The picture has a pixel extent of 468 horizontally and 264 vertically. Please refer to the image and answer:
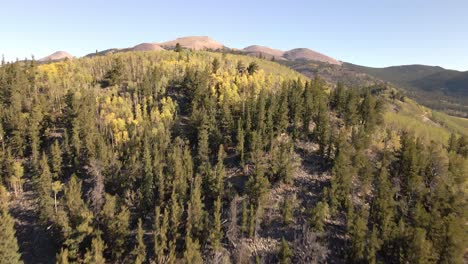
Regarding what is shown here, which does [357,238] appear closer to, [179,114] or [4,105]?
[179,114]

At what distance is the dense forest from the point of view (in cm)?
6519

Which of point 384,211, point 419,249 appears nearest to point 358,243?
point 419,249

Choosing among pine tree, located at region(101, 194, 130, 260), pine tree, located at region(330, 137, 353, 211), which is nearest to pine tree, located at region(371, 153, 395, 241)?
pine tree, located at region(330, 137, 353, 211)

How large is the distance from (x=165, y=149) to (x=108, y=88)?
2401 inches

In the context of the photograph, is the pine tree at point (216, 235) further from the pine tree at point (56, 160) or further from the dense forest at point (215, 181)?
the pine tree at point (56, 160)

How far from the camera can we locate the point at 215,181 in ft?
260

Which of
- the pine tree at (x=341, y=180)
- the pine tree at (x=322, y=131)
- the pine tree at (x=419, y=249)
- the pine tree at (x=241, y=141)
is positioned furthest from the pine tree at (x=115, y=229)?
the pine tree at (x=322, y=131)

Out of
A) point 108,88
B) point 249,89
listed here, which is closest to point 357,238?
point 249,89

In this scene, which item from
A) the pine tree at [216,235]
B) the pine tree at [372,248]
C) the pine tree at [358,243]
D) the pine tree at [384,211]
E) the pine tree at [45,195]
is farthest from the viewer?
the pine tree at [45,195]

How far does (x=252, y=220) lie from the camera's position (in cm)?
7000

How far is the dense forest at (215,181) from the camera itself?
65188 millimetres

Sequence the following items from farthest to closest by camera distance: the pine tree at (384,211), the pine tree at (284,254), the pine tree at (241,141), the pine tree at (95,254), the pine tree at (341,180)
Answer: the pine tree at (241,141), the pine tree at (341,180), the pine tree at (384,211), the pine tree at (284,254), the pine tree at (95,254)

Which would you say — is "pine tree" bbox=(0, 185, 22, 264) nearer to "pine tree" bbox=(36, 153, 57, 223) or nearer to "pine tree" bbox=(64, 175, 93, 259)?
"pine tree" bbox=(64, 175, 93, 259)

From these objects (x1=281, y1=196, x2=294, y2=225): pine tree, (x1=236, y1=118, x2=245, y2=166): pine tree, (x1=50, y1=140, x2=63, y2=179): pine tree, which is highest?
(x1=236, y1=118, x2=245, y2=166): pine tree
